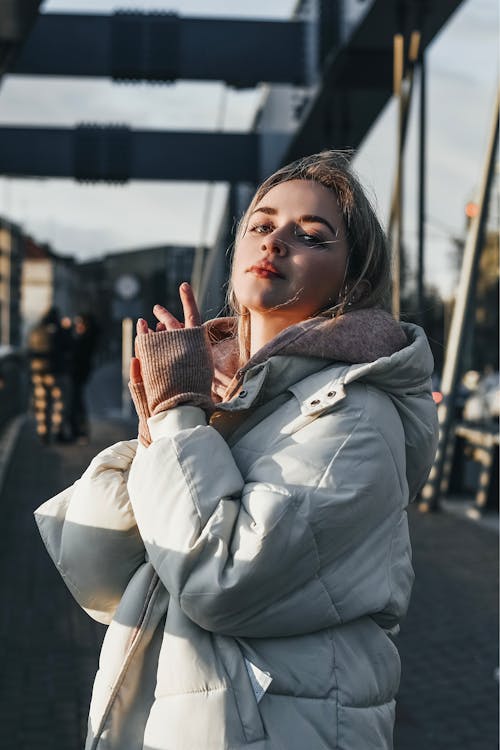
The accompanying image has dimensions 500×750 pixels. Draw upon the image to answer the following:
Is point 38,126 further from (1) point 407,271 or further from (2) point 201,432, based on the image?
(2) point 201,432

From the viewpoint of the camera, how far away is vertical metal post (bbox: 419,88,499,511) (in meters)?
8.95

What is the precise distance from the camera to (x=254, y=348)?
193cm

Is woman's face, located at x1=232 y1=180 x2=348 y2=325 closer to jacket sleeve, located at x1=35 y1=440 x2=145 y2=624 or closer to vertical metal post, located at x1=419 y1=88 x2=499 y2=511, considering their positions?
jacket sleeve, located at x1=35 y1=440 x2=145 y2=624

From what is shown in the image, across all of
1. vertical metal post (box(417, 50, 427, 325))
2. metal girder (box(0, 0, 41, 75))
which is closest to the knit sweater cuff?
metal girder (box(0, 0, 41, 75))

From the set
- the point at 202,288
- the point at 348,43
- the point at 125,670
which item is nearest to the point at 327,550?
the point at 125,670

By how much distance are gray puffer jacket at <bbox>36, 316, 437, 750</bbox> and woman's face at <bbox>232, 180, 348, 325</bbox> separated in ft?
A: 0.40

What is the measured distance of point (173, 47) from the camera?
1452 cm

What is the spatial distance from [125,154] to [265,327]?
15.7 m

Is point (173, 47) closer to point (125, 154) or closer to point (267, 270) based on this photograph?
point (125, 154)

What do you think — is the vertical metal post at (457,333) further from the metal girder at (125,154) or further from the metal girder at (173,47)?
the metal girder at (125,154)

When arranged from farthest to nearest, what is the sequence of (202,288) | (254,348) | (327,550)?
(202,288) → (254,348) → (327,550)

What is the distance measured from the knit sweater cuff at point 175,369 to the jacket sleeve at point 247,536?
0.35 ft

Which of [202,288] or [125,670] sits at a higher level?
[125,670]

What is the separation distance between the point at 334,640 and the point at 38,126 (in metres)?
16.0
